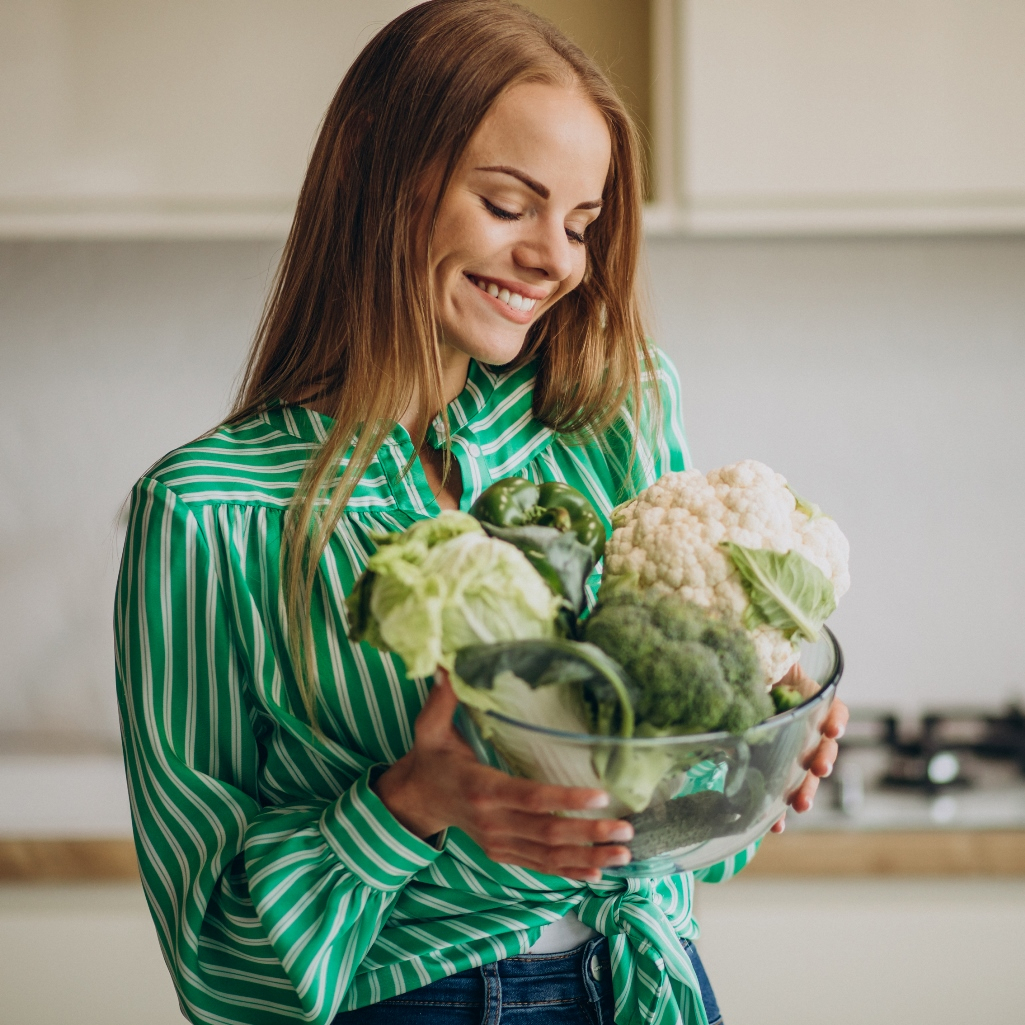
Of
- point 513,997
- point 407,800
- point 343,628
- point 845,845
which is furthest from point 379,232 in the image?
point 845,845

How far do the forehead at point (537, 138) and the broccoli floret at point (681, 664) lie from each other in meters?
0.40

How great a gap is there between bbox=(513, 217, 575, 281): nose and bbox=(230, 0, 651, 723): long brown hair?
0.08m

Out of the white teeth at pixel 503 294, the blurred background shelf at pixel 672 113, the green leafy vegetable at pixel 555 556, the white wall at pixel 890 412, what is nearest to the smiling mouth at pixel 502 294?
the white teeth at pixel 503 294

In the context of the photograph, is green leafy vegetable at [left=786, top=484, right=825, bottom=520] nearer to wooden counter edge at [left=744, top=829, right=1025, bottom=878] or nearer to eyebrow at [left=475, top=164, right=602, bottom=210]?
eyebrow at [left=475, top=164, right=602, bottom=210]

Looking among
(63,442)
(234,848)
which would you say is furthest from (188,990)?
(63,442)

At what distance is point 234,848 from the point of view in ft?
2.71

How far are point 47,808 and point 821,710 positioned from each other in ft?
5.39

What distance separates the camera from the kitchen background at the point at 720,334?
151 centimetres

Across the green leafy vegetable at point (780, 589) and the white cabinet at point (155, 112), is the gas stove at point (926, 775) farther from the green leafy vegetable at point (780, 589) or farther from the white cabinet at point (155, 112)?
the white cabinet at point (155, 112)

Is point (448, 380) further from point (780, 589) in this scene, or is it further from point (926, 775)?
point (926, 775)

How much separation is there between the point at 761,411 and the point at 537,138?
4.34ft

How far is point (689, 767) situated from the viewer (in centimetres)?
56

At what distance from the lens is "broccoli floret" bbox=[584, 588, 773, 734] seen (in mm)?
535

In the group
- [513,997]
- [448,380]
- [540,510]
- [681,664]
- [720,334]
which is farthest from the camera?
[720,334]
